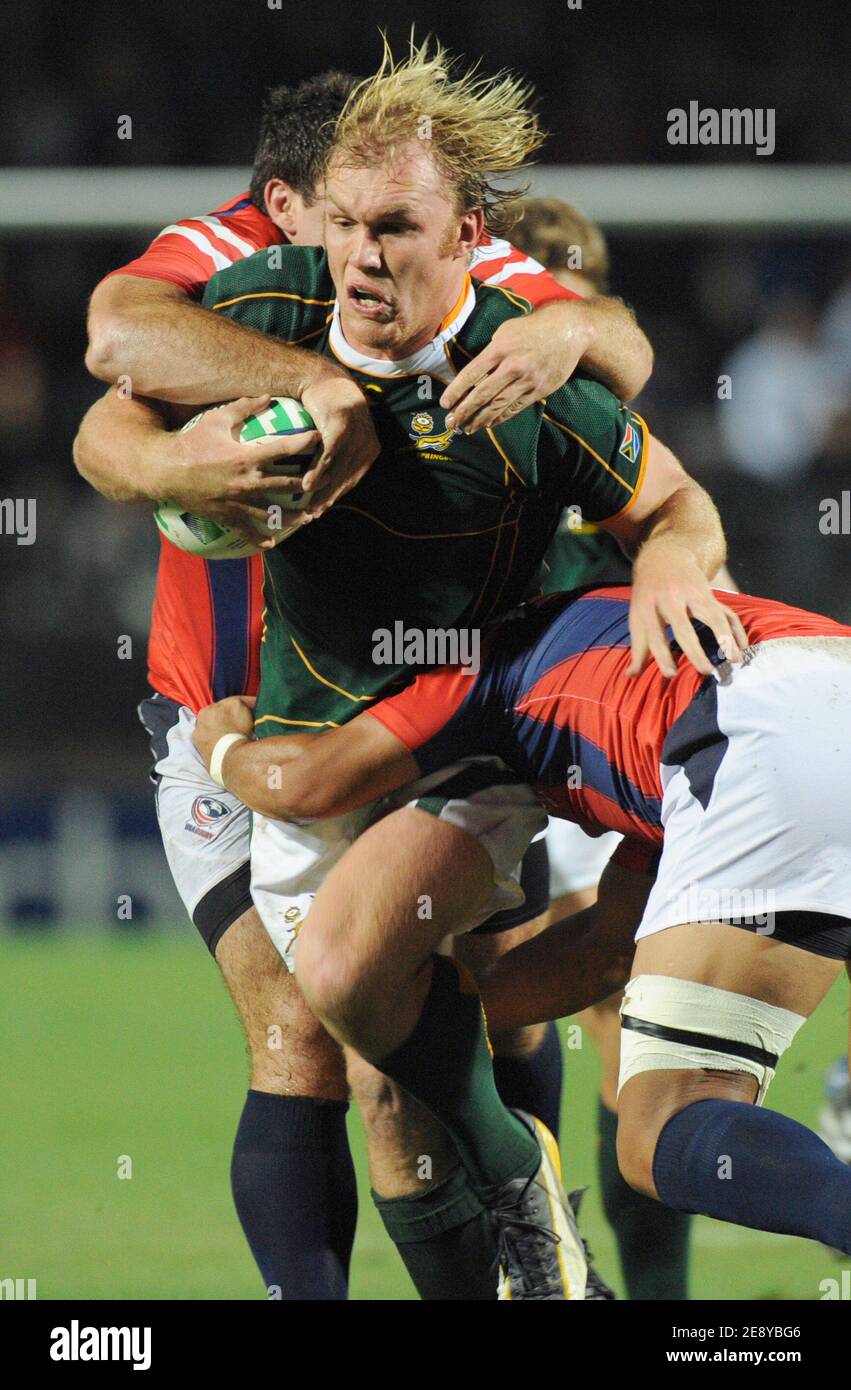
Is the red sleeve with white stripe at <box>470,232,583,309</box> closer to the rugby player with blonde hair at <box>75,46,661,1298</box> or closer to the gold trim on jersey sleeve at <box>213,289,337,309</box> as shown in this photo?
the rugby player with blonde hair at <box>75,46,661,1298</box>

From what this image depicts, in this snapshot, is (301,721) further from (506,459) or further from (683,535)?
(683,535)

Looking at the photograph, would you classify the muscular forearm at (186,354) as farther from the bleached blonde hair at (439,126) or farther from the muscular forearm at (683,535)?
the muscular forearm at (683,535)

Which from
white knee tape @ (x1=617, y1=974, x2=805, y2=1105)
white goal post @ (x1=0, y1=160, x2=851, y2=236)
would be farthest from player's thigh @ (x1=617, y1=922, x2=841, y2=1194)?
white goal post @ (x1=0, y1=160, x2=851, y2=236)

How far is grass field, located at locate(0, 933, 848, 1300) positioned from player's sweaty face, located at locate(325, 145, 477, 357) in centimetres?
169

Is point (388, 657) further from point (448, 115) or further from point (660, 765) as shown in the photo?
point (448, 115)

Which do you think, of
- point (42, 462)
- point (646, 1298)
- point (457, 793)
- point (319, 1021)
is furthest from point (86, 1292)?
point (42, 462)

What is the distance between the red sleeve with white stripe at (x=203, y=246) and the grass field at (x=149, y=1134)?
5.60 feet

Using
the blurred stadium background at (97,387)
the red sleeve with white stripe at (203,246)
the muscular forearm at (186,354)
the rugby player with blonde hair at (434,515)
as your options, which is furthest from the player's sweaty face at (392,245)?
the blurred stadium background at (97,387)

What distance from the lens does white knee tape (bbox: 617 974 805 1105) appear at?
2029 mm

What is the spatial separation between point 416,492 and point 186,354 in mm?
374

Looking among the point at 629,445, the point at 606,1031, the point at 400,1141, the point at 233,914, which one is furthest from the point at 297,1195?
the point at 629,445

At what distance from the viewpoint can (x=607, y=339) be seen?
2.41 m

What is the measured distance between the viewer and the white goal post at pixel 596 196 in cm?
369

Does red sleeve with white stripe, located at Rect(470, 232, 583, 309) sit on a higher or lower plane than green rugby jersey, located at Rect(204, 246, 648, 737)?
higher
